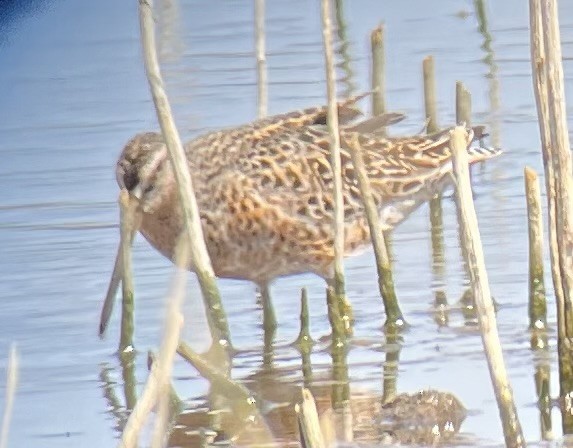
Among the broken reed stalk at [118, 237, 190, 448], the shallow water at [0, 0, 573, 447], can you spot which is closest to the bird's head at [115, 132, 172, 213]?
the shallow water at [0, 0, 573, 447]

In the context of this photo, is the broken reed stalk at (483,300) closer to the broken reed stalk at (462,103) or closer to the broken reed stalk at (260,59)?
the broken reed stalk at (260,59)

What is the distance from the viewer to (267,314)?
689cm

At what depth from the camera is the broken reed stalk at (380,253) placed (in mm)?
6402

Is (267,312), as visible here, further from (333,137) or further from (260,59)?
(260,59)

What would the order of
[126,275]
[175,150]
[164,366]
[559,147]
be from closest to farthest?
[164,366] < [559,147] < [175,150] < [126,275]

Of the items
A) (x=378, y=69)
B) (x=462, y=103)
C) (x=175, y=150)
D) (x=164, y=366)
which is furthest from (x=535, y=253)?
(x=378, y=69)

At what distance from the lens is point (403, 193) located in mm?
7574

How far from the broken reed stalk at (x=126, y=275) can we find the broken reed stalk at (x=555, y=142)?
1.85 meters

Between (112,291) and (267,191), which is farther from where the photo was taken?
(267,191)

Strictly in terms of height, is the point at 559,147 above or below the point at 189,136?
above

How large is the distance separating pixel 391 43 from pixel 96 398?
302 inches

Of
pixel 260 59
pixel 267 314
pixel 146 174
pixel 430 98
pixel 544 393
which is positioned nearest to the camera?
pixel 544 393

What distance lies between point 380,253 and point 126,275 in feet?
3.57

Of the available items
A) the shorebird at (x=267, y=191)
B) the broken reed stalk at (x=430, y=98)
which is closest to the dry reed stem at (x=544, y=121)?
the shorebird at (x=267, y=191)
